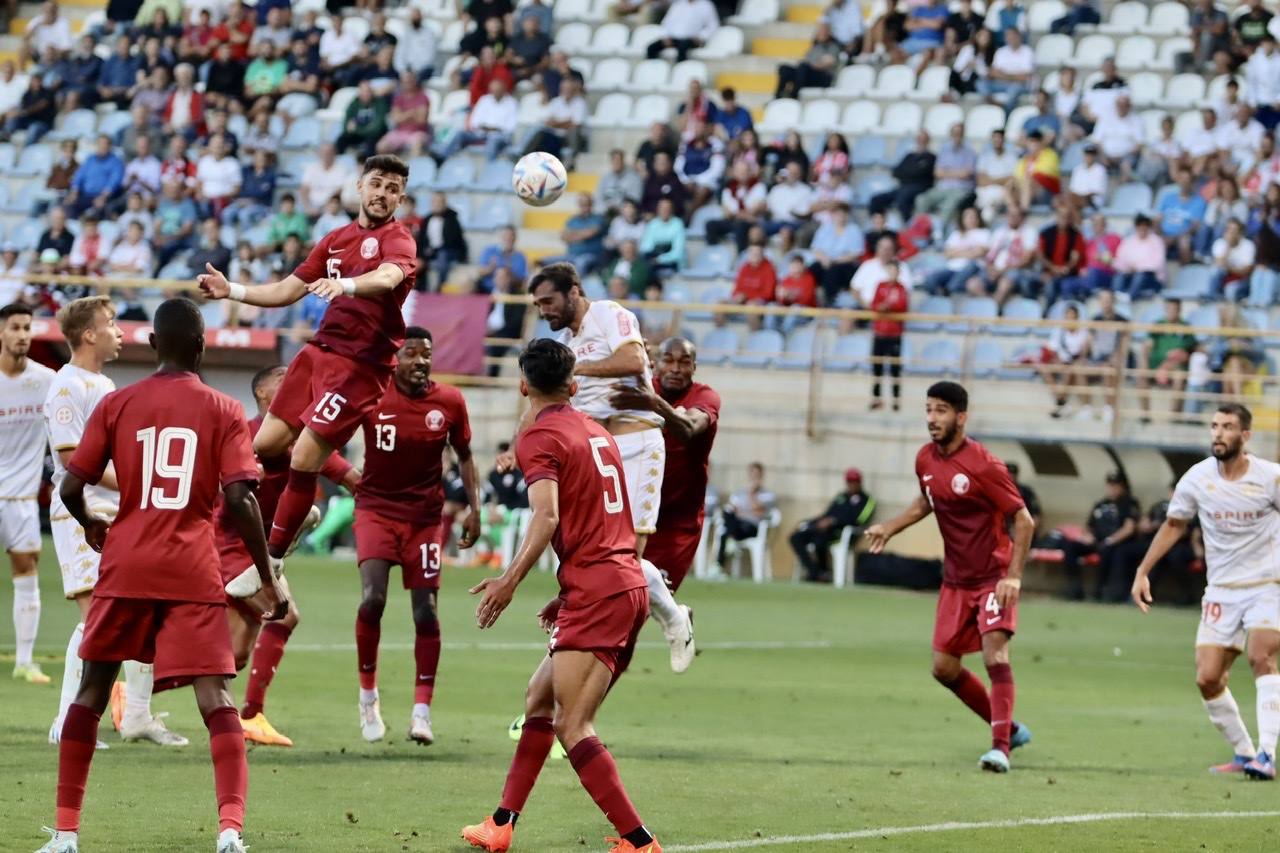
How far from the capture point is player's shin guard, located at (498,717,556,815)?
8.22 metres

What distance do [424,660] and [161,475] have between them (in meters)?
4.42

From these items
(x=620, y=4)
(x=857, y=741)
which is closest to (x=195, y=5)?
(x=620, y=4)

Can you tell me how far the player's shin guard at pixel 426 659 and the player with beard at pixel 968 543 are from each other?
2598 millimetres

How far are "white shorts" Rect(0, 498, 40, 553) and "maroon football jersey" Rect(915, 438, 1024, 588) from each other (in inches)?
229

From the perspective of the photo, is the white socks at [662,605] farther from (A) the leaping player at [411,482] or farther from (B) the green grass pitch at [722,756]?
(A) the leaping player at [411,482]

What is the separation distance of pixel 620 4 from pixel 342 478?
22.8m

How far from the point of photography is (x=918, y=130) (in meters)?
29.0

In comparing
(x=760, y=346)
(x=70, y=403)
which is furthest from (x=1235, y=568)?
(x=760, y=346)

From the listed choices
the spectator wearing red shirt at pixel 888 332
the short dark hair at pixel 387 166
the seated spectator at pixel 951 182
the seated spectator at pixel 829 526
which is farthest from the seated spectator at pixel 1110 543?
the short dark hair at pixel 387 166

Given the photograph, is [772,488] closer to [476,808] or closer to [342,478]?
[342,478]

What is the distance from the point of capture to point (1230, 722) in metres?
12.0

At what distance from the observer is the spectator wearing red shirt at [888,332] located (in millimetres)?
25672

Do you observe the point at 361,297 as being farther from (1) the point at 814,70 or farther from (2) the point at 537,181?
(1) the point at 814,70

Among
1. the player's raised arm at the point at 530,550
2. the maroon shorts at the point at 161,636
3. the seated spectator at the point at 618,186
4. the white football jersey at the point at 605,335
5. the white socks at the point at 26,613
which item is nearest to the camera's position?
the maroon shorts at the point at 161,636
